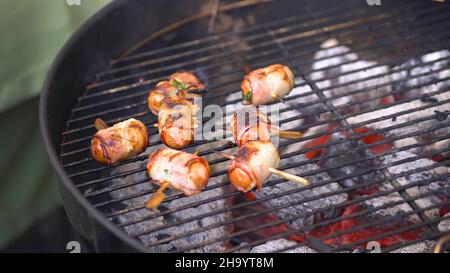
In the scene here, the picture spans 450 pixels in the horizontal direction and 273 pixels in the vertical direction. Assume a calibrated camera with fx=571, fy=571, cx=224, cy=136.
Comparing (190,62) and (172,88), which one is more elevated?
(190,62)

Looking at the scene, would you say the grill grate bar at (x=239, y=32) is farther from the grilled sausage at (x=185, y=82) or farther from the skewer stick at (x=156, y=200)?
the skewer stick at (x=156, y=200)

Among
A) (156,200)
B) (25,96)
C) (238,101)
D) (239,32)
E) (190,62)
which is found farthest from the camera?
(25,96)

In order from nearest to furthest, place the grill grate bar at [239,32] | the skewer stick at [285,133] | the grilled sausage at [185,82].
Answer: the skewer stick at [285,133]
the grilled sausage at [185,82]
the grill grate bar at [239,32]

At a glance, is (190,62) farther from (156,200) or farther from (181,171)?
(156,200)

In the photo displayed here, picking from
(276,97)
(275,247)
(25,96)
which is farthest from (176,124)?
(25,96)

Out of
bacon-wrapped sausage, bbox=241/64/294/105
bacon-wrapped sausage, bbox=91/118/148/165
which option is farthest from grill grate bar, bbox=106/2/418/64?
bacon-wrapped sausage, bbox=91/118/148/165

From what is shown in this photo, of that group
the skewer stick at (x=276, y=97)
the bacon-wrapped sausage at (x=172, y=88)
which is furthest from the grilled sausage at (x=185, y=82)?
the skewer stick at (x=276, y=97)
